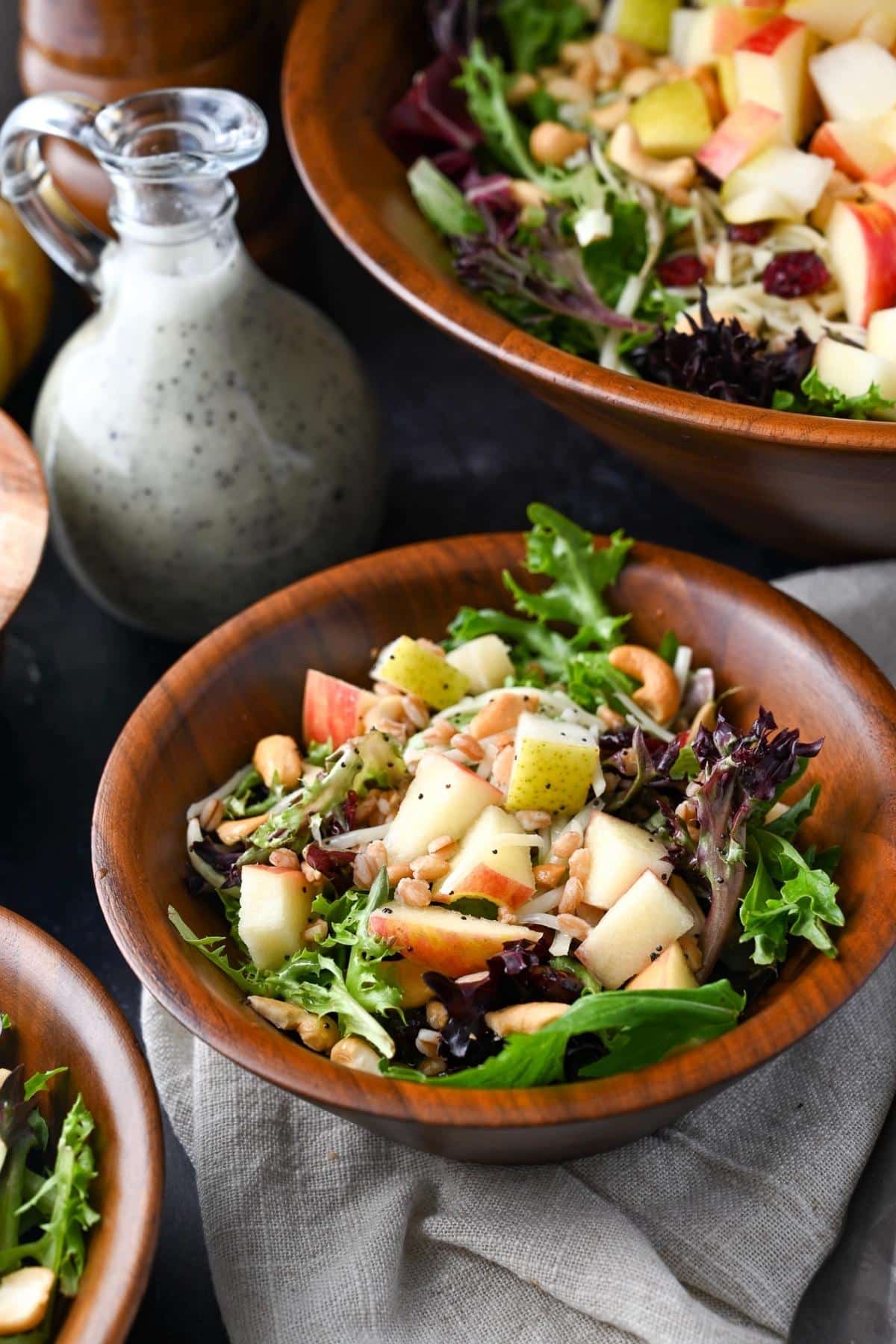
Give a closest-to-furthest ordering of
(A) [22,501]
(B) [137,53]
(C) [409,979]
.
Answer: (C) [409,979] → (A) [22,501] → (B) [137,53]

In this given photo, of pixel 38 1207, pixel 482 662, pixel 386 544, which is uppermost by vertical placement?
pixel 482 662

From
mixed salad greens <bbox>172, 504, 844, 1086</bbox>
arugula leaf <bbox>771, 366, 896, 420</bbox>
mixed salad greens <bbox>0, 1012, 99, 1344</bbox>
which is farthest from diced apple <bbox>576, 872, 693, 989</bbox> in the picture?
arugula leaf <bbox>771, 366, 896, 420</bbox>

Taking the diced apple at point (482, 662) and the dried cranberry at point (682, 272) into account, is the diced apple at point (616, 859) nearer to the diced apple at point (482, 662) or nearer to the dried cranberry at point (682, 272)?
the diced apple at point (482, 662)

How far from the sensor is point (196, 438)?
6.30 feet

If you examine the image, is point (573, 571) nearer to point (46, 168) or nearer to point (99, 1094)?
point (99, 1094)

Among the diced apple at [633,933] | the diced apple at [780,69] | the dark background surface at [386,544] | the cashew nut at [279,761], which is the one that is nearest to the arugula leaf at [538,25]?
the diced apple at [780,69]

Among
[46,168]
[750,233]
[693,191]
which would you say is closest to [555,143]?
[693,191]

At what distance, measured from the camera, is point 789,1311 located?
1.39m

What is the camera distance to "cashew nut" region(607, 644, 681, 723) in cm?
161

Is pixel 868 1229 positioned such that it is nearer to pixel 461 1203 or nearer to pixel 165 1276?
pixel 461 1203

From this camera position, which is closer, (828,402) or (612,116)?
(828,402)

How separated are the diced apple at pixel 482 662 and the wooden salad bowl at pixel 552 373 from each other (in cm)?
27

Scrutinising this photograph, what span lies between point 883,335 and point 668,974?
0.78 metres

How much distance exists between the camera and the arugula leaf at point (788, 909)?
4.42 ft
